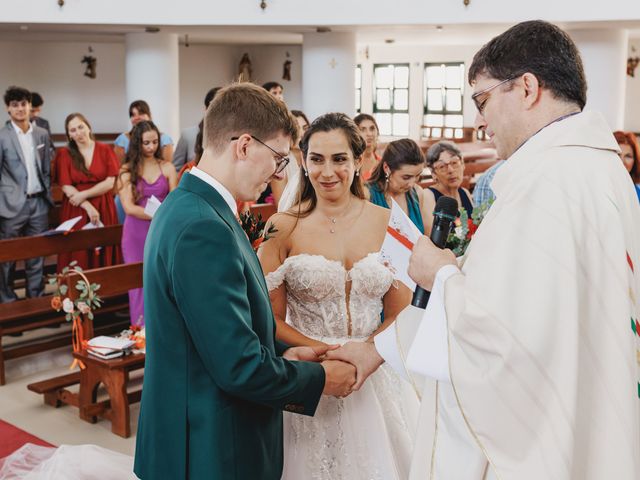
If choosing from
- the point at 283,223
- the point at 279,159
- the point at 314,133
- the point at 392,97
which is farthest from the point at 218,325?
the point at 392,97

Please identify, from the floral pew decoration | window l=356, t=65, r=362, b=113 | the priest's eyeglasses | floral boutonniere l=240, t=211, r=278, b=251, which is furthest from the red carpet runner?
window l=356, t=65, r=362, b=113

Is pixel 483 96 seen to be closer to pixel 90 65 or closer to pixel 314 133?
pixel 314 133

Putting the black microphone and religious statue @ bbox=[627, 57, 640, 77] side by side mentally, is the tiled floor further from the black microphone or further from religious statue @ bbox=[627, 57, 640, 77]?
religious statue @ bbox=[627, 57, 640, 77]

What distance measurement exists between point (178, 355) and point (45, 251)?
4878mm

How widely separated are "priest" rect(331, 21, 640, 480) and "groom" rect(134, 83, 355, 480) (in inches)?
16.8

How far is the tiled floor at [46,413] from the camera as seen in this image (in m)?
4.98

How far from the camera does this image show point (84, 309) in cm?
510

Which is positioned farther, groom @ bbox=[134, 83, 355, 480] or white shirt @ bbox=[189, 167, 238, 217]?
white shirt @ bbox=[189, 167, 238, 217]

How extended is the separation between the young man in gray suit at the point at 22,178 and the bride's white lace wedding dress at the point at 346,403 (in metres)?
4.77

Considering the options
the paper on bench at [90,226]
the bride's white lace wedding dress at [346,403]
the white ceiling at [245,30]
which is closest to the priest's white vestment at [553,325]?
the bride's white lace wedding dress at [346,403]

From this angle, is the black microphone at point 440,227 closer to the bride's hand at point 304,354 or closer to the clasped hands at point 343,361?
the clasped hands at point 343,361

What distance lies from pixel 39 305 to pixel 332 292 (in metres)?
3.87

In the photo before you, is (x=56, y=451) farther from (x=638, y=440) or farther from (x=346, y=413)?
(x=638, y=440)

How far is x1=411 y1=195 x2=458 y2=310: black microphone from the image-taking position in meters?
2.20
